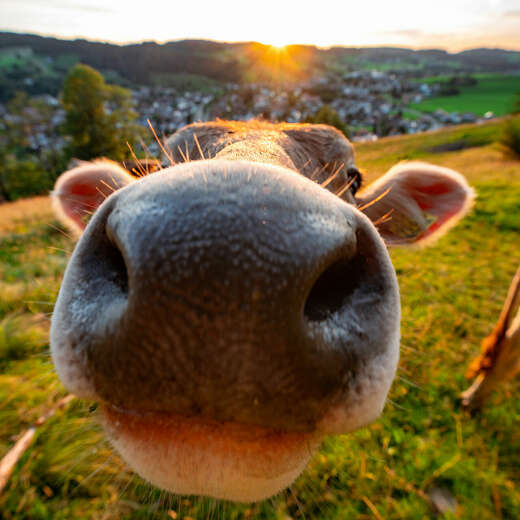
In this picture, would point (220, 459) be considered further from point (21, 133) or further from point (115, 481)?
point (21, 133)

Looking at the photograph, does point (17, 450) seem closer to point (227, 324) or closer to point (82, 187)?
point (82, 187)

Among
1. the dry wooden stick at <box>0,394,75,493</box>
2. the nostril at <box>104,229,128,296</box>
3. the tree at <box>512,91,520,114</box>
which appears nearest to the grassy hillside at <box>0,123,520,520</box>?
the dry wooden stick at <box>0,394,75,493</box>

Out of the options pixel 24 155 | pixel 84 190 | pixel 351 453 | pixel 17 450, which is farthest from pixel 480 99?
pixel 17 450

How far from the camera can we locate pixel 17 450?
338 cm

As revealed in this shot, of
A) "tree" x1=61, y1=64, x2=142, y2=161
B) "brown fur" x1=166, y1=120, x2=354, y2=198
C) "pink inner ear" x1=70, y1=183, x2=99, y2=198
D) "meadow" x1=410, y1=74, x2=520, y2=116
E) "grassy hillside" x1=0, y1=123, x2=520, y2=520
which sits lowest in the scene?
"meadow" x1=410, y1=74, x2=520, y2=116

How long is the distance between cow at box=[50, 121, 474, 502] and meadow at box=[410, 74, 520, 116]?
75059mm

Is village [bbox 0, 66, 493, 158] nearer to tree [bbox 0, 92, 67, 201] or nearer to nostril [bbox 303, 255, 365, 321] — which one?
tree [bbox 0, 92, 67, 201]

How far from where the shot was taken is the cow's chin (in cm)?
121

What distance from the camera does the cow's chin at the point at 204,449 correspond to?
121cm

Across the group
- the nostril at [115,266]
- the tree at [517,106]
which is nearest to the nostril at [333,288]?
the nostril at [115,266]

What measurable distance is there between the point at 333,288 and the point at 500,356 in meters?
3.95

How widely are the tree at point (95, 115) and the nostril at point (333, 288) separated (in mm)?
40702

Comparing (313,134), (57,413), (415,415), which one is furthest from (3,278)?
(415,415)

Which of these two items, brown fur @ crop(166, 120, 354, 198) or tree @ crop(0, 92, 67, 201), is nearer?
brown fur @ crop(166, 120, 354, 198)
